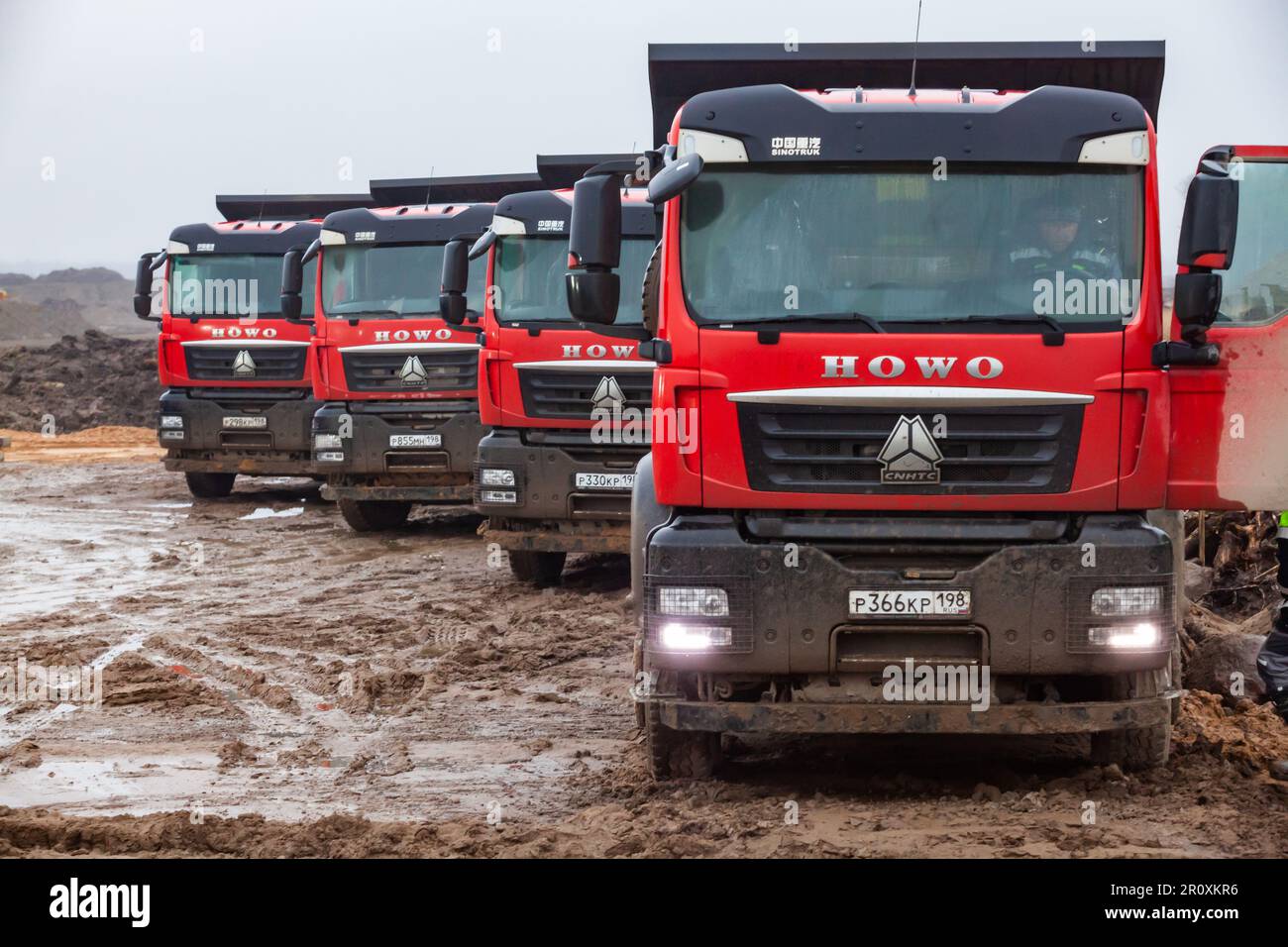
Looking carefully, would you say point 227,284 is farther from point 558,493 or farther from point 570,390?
point 558,493

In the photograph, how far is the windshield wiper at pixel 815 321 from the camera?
18.7 feet

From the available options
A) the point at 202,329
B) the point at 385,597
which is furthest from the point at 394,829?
the point at 202,329

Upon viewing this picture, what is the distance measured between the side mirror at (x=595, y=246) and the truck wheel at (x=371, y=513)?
345 inches

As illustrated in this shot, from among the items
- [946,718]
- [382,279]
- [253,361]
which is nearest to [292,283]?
[382,279]

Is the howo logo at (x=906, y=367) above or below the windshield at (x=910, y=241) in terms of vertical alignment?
below

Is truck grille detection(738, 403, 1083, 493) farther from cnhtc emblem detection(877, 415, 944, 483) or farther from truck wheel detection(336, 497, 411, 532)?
truck wheel detection(336, 497, 411, 532)

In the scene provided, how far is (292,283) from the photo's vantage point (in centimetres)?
1445

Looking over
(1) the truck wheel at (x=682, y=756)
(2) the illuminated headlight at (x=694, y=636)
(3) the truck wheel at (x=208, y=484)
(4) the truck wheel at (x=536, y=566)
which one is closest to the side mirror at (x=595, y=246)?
(2) the illuminated headlight at (x=694, y=636)

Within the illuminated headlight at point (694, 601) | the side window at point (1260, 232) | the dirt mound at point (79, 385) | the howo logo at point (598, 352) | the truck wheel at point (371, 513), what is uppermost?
the side window at point (1260, 232)

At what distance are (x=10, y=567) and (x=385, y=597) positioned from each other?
167 inches

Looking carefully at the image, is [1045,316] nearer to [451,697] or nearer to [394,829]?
[394,829]

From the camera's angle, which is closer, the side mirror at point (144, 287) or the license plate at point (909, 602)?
the license plate at point (909, 602)

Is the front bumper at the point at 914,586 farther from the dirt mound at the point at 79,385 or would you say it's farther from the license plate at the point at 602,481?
the dirt mound at the point at 79,385

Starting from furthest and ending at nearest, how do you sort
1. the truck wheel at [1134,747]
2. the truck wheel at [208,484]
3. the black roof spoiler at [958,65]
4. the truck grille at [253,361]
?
the truck wheel at [208,484] < the truck grille at [253,361] < the black roof spoiler at [958,65] < the truck wheel at [1134,747]
